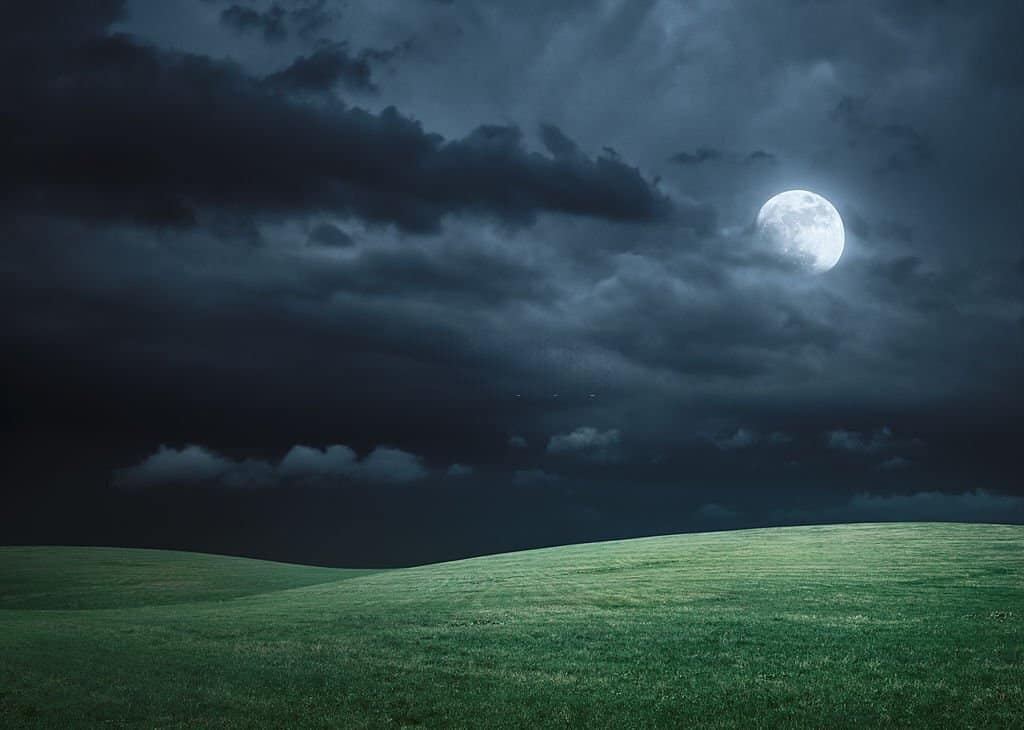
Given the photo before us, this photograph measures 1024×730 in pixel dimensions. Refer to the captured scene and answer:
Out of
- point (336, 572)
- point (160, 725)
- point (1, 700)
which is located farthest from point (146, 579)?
point (160, 725)

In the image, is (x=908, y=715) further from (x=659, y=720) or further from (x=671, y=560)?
(x=671, y=560)

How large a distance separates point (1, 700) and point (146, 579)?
53294mm

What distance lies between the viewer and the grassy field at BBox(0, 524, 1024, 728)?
21391 millimetres

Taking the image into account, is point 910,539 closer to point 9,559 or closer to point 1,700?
point 1,700

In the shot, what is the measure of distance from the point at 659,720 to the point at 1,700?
69.1 feet

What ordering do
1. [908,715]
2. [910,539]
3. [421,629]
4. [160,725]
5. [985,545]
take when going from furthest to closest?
[910,539] < [985,545] < [421,629] < [160,725] < [908,715]

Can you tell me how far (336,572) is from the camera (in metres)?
93.4

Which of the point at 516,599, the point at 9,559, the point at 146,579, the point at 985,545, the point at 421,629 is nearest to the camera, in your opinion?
the point at 421,629

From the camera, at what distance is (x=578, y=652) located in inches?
1114

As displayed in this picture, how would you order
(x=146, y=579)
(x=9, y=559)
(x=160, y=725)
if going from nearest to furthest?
(x=160, y=725) < (x=146, y=579) < (x=9, y=559)

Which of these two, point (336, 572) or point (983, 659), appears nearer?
point (983, 659)

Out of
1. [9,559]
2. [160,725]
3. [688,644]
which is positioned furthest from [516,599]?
[9,559]

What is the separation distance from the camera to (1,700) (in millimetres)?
23984

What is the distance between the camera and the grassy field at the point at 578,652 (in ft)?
70.2
